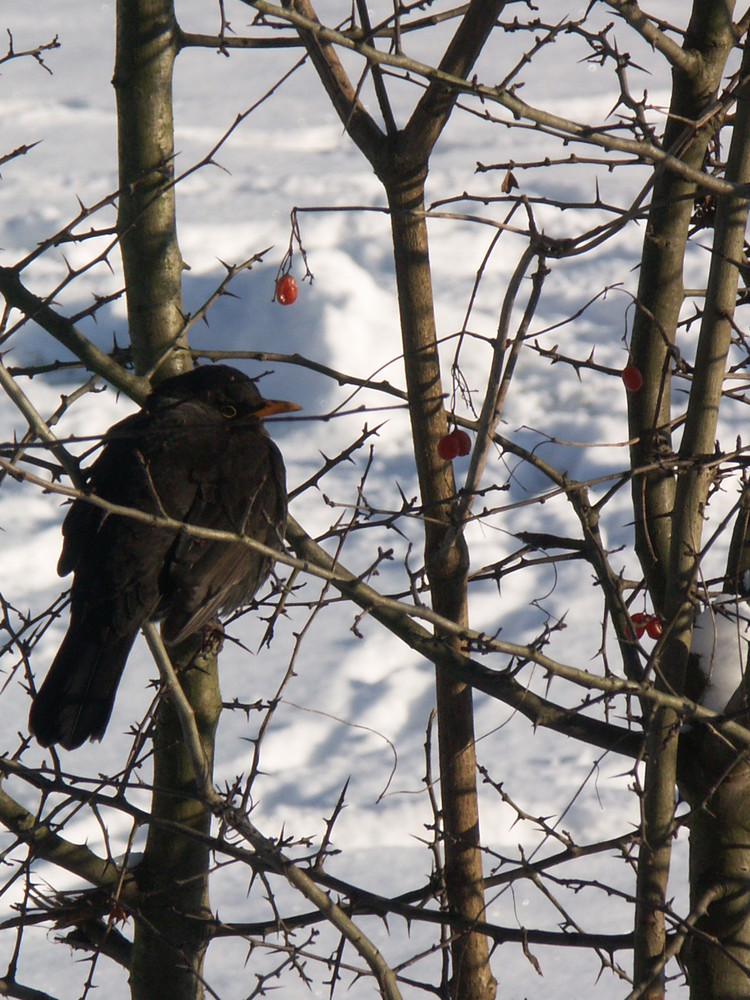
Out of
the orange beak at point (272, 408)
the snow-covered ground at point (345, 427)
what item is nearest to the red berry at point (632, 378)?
the snow-covered ground at point (345, 427)

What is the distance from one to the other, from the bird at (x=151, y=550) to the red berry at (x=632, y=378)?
0.92 m

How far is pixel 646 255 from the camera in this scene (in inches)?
105

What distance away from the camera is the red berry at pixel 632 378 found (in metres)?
2.57

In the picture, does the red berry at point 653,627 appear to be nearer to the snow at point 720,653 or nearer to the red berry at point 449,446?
the snow at point 720,653

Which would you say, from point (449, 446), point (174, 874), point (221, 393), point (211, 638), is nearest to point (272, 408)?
point (221, 393)

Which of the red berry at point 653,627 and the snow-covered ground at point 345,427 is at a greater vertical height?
the snow-covered ground at point 345,427

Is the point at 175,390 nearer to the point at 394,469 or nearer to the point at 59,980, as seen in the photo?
the point at 59,980

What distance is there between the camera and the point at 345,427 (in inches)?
256

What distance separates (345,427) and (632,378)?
3996 mm

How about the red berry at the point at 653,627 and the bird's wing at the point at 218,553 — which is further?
the bird's wing at the point at 218,553

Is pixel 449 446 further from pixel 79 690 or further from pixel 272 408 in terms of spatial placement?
pixel 79 690

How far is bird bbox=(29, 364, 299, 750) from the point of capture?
118 inches

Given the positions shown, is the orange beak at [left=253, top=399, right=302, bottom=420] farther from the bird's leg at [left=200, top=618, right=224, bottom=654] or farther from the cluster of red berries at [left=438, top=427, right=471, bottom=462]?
the cluster of red berries at [left=438, top=427, right=471, bottom=462]

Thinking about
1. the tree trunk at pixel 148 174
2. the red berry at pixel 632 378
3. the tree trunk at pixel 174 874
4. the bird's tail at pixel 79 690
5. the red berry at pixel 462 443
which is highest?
the tree trunk at pixel 148 174
